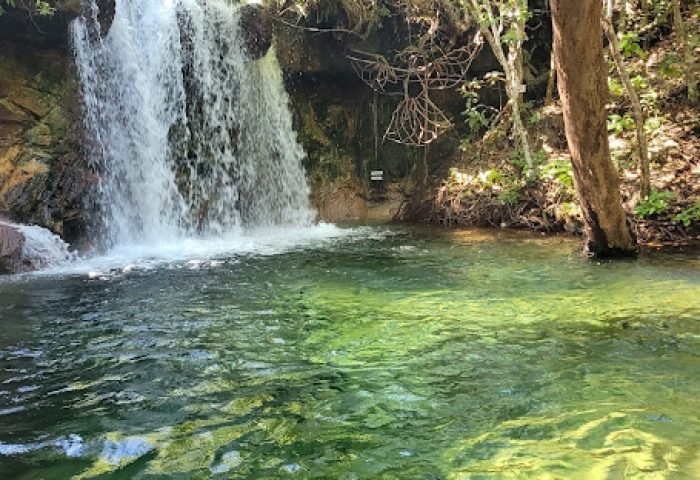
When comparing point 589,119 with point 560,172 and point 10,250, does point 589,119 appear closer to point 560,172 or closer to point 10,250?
point 560,172

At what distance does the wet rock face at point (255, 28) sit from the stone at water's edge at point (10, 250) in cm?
677

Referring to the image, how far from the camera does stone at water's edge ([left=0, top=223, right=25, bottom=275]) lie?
8.52m

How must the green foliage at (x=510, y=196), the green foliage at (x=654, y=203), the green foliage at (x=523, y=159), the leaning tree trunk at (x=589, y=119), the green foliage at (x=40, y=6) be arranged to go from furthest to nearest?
the green foliage at (x=523, y=159) < the green foliage at (x=510, y=196) < the green foliage at (x=40, y=6) < the green foliage at (x=654, y=203) < the leaning tree trunk at (x=589, y=119)

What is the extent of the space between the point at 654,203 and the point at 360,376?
6.50 m

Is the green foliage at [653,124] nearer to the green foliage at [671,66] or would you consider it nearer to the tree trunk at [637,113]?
the green foliage at [671,66]

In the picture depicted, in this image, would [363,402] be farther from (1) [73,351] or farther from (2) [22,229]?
(2) [22,229]

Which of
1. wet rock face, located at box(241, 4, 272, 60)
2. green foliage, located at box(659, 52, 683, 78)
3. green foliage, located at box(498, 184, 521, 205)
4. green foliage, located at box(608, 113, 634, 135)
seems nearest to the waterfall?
wet rock face, located at box(241, 4, 272, 60)

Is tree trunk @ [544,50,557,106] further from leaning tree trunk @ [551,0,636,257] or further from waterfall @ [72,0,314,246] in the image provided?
leaning tree trunk @ [551,0,636,257]

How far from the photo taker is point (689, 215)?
28.5ft

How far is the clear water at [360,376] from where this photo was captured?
3.02 m

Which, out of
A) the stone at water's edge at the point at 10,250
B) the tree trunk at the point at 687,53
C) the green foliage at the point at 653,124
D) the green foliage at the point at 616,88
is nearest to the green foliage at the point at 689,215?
the green foliage at the point at 653,124

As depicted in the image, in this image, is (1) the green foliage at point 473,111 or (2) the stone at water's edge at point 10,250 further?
(1) the green foliage at point 473,111

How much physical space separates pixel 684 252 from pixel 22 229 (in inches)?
367

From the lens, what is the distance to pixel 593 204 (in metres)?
7.54
